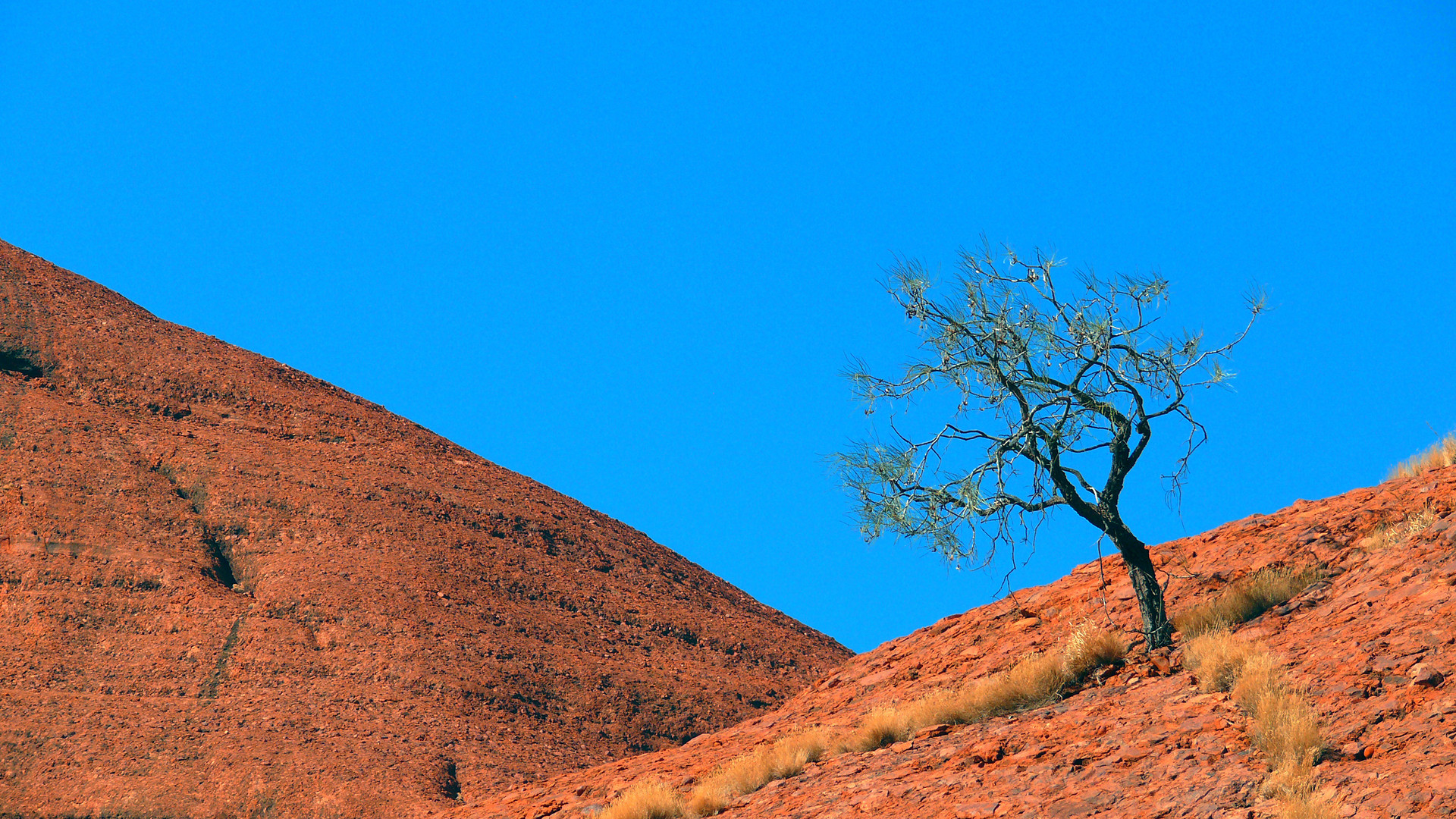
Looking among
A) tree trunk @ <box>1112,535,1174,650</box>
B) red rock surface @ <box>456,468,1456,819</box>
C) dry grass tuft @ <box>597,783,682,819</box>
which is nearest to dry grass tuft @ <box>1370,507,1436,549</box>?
red rock surface @ <box>456,468,1456,819</box>

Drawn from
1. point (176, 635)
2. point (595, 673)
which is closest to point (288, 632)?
point (176, 635)

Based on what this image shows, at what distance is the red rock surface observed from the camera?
1027 cm

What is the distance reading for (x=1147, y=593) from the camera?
50.3 ft

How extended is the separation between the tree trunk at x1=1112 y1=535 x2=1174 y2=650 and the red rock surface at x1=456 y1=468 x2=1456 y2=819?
0.37 meters

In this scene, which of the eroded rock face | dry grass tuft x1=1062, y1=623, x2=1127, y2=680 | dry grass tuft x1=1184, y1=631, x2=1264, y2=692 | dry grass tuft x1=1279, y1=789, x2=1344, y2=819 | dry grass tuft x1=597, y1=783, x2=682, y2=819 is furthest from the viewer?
the eroded rock face

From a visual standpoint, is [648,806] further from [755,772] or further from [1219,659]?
[1219,659]

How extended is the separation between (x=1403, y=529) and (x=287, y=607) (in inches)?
893

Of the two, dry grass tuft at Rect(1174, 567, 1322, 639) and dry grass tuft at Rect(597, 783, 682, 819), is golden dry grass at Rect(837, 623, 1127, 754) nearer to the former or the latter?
dry grass tuft at Rect(1174, 567, 1322, 639)

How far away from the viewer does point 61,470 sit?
30516 mm

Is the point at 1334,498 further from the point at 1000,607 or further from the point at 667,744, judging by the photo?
the point at 667,744

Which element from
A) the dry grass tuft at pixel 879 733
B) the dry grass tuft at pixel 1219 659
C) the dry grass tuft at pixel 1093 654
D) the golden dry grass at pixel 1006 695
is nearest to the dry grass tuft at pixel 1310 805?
the dry grass tuft at pixel 1219 659

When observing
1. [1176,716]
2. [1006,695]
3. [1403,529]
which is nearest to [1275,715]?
[1176,716]

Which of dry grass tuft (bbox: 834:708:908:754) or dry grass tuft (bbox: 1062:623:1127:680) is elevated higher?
dry grass tuft (bbox: 1062:623:1127:680)

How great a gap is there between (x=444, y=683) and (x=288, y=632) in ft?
12.5
